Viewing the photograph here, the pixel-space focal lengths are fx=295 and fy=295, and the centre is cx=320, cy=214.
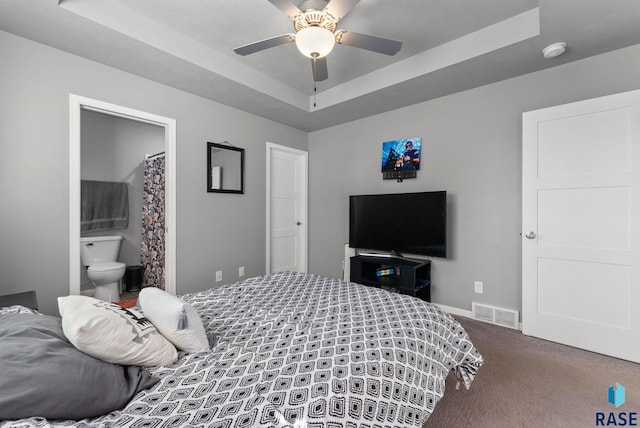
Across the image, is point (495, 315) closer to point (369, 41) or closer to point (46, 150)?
point (369, 41)

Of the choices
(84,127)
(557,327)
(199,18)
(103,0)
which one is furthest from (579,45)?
(84,127)

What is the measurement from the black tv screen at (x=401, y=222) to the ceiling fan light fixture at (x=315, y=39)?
6.52 ft

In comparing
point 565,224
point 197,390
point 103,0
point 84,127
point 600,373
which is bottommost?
point 600,373

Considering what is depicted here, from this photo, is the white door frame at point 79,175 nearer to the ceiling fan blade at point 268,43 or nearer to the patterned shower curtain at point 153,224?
the patterned shower curtain at point 153,224

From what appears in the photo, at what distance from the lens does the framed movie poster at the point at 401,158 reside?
140 inches

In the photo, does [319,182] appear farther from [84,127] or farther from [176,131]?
[84,127]

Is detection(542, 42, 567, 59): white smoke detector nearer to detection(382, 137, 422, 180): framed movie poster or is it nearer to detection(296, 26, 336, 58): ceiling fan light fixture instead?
detection(382, 137, 422, 180): framed movie poster

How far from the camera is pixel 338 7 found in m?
1.83

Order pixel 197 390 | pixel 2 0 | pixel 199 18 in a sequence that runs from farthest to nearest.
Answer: pixel 199 18 → pixel 2 0 → pixel 197 390

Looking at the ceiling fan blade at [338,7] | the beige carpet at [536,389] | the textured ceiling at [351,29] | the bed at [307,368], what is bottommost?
the beige carpet at [536,389]

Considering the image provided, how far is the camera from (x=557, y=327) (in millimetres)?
2561

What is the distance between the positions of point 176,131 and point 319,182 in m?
2.12

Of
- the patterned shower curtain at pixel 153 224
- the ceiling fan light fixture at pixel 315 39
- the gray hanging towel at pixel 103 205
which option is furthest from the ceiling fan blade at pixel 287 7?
the gray hanging towel at pixel 103 205

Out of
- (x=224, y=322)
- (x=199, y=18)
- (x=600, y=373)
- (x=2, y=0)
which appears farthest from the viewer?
(x=199, y=18)
